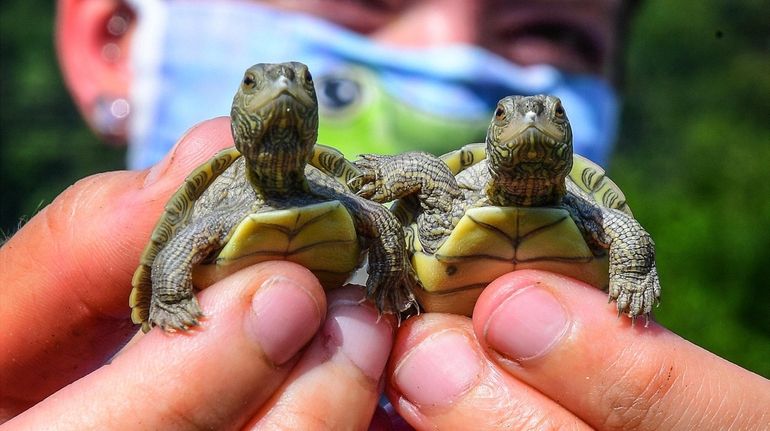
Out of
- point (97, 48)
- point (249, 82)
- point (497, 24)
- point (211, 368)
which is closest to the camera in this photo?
point (211, 368)

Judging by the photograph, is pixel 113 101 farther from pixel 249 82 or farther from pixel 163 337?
pixel 163 337

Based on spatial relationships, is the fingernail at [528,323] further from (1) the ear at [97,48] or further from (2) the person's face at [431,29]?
(1) the ear at [97,48]

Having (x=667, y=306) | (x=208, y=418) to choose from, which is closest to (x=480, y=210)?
(x=208, y=418)

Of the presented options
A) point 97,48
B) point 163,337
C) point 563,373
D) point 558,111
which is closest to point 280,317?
point 163,337

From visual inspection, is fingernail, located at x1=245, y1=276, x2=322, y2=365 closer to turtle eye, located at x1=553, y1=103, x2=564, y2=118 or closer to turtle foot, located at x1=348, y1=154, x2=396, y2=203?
turtle foot, located at x1=348, y1=154, x2=396, y2=203

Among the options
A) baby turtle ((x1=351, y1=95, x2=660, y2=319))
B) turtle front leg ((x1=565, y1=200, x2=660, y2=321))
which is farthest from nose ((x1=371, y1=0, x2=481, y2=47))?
turtle front leg ((x1=565, y1=200, x2=660, y2=321))

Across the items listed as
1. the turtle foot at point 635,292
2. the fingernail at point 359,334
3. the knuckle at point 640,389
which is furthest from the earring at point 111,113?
the knuckle at point 640,389
